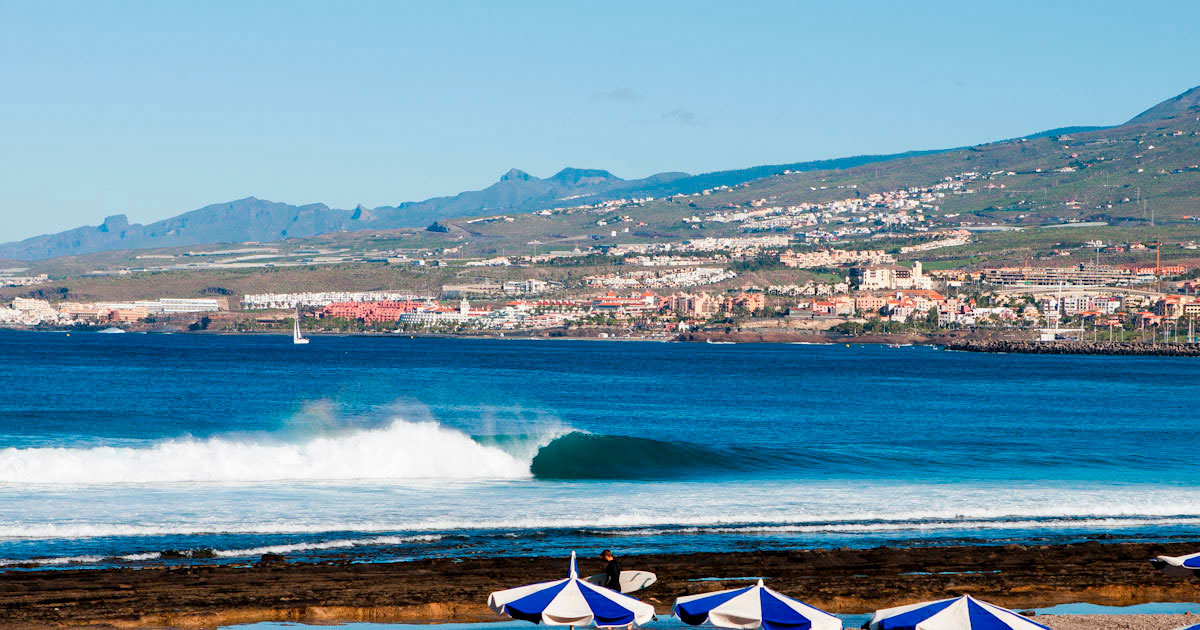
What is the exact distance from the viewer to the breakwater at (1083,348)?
16912 cm

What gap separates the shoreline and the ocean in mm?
1362

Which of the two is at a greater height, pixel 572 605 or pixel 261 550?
pixel 572 605

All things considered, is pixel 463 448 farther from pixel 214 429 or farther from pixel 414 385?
pixel 414 385

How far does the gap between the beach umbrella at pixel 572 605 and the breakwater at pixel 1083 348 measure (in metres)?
167

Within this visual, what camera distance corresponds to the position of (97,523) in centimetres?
2439

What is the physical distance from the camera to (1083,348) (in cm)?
17675

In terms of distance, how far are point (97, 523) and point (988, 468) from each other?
24623 mm

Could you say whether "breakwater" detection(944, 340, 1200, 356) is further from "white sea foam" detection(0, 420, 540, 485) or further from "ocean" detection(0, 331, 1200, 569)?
"white sea foam" detection(0, 420, 540, 485)

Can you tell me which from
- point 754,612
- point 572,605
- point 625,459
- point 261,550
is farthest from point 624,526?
point 625,459

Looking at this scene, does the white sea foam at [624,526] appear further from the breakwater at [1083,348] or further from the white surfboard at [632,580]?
the breakwater at [1083,348]

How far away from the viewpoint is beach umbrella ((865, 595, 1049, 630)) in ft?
47.7

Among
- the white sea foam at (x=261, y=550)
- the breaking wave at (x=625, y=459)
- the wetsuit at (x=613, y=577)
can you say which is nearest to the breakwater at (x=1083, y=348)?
the breaking wave at (x=625, y=459)

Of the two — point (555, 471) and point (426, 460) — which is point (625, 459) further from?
point (426, 460)

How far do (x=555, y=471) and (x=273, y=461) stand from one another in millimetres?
7569
